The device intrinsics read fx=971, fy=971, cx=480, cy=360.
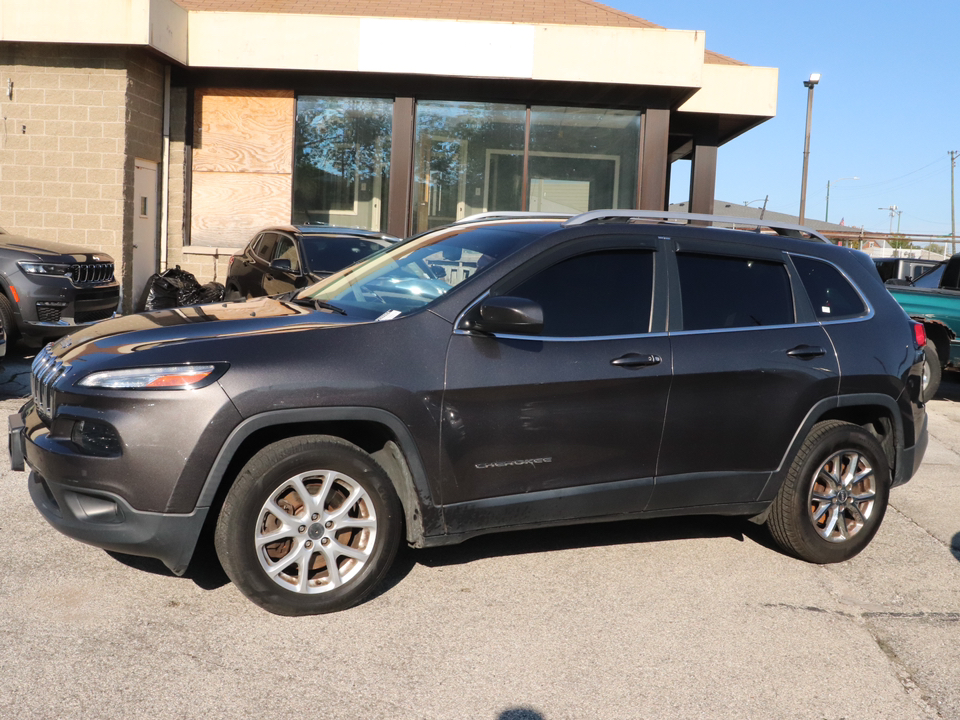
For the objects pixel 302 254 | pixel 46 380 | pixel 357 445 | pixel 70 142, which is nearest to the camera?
pixel 46 380

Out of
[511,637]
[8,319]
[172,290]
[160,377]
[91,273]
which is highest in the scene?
[91,273]

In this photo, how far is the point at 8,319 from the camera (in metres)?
10.2

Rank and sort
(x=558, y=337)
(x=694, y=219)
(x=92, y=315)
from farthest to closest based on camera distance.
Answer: (x=92, y=315) < (x=694, y=219) < (x=558, y=337)

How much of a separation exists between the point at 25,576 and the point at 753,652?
3239 mm

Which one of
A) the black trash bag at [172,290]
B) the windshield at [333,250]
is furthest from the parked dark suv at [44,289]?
the black trash bag at [172,290]

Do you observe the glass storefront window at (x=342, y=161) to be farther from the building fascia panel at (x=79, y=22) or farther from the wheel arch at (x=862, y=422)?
the wheel arch at (x=862, y=422)

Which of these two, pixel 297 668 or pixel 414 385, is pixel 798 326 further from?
pixel 297 668

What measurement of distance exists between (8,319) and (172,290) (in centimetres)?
523

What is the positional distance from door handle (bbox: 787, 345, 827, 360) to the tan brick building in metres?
11.6

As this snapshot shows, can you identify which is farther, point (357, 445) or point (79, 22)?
point (79, 22)

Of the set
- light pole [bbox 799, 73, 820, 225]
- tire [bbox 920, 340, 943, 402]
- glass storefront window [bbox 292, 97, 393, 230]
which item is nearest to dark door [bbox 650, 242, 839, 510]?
tire [bbox 920, 340, 943, 402]

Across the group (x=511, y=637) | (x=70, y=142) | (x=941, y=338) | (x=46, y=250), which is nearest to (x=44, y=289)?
(x=46, y=250)

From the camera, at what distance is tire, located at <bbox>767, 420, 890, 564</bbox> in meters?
5.08

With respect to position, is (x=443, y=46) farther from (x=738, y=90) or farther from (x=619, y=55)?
(x=738, y=90)
